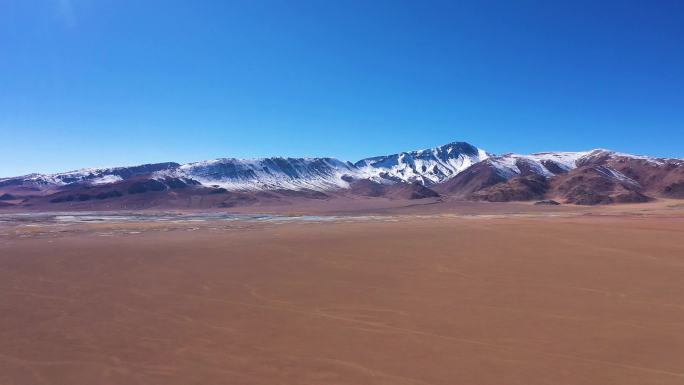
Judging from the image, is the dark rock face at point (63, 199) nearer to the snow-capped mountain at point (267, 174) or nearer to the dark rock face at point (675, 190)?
the snow-capped mountain at point (267, 174)

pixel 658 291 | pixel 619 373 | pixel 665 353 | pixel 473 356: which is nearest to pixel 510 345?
pixel 473 356

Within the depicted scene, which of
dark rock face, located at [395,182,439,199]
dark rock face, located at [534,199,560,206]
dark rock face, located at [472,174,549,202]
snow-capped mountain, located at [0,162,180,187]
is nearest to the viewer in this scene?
dark rock face, located at [534,199,560,206]

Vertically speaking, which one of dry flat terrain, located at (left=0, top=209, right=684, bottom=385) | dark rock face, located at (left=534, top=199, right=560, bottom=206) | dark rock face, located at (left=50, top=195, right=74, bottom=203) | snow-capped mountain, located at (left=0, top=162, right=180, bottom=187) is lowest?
dry flat terrain, located at (left=0, top=209, right=684, bottom=385)

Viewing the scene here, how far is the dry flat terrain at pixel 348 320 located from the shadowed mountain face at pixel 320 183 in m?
87.4

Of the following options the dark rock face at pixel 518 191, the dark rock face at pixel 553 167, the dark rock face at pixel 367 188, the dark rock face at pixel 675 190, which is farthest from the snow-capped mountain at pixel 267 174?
the dark rock face at pixel 675 190

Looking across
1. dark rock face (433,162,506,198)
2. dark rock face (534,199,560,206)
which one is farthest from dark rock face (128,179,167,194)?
dark rock face (534,199,560,206)

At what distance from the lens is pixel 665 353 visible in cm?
726

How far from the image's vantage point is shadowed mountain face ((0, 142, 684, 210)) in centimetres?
10300

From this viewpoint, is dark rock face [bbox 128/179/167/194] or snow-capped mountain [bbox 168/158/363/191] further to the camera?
snow-capped mountain [bbox 168/158/363/191]

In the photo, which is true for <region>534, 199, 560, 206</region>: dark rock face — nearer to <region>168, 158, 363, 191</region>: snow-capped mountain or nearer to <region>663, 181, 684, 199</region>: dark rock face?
<region>663, 181, 684, 199</region>: dark rock face

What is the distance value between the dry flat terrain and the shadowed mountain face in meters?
87.4

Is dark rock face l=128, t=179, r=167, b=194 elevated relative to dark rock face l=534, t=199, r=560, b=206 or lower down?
elevated

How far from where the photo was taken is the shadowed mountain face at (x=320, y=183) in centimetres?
10300

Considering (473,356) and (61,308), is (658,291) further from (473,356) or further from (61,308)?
(61,308)
